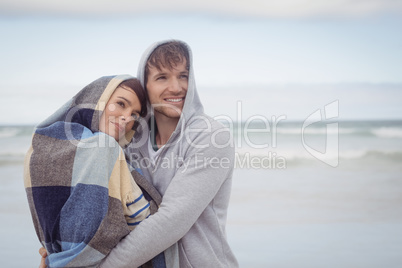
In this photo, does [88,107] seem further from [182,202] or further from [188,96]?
[182,202]

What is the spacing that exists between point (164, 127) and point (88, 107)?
1.65 feet

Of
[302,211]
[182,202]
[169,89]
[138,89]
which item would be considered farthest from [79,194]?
[302,211]

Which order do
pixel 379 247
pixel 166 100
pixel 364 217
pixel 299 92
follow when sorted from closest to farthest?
1. pixel 166 100
2. pixel 379 247
3. pixel 364 217
4. pixel 299 92

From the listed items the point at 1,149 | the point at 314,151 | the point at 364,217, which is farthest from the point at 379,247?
the point at 1,149

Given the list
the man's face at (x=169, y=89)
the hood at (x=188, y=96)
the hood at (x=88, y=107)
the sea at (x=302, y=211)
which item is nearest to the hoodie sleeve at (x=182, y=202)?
the hood at (x=188, y=96)

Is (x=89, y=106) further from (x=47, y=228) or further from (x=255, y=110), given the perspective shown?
(x=255, y=110)

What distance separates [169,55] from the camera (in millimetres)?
2352

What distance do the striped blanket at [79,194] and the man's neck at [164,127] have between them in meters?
0.48

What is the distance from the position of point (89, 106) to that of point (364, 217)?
3.94 m

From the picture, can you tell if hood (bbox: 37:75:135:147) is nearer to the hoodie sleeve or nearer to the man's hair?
the man's hair

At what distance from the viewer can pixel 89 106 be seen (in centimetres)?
211

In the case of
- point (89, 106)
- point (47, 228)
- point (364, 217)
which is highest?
point (89, 106)

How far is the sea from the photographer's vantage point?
12.2 feet

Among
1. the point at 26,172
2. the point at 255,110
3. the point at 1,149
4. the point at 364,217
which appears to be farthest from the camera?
the point at 255,110
